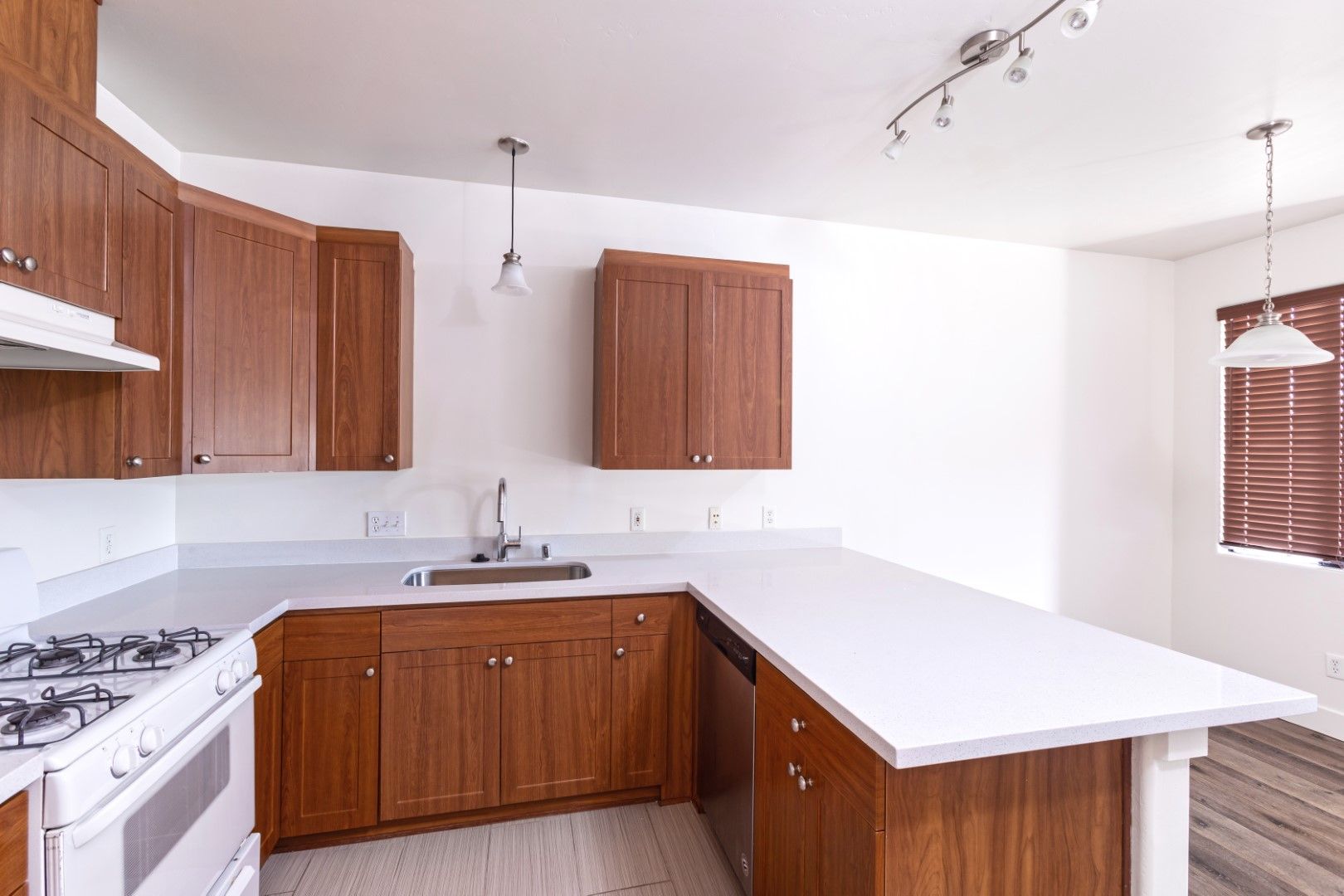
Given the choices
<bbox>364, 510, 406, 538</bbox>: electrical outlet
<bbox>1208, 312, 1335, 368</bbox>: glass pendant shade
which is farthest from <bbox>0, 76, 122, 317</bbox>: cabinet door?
<bbox>1208, 312, 1335, 368</bbox>: glass pendant shade

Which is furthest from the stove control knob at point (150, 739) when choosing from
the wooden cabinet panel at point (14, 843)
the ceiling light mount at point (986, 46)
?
the ceiling light mount at point (986, 46)

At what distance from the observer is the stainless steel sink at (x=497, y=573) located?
2488 mm

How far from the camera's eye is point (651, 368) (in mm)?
2506

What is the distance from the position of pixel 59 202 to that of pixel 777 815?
2.27 meters

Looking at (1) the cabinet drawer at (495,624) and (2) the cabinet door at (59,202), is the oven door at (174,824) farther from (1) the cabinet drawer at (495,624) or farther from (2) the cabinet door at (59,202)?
(2) the cabinet door at (59,202)

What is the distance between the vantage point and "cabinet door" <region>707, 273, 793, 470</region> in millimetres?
2570

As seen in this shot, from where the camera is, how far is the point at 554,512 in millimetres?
2768

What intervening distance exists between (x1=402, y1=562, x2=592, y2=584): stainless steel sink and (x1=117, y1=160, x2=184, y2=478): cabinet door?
0.93 meters

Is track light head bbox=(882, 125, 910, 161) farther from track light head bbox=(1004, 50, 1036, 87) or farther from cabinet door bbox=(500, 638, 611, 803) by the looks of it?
cabinet door bbox=(500, 638, 611, 803)

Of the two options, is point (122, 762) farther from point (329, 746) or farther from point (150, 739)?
point (329, 746)

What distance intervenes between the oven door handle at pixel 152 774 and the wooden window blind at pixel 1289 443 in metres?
4.68

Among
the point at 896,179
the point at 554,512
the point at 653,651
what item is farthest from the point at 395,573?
the point at 896,179

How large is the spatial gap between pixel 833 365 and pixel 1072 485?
171 centimetres

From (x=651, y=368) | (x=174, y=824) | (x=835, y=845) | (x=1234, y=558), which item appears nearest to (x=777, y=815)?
(x=835, y=845)
